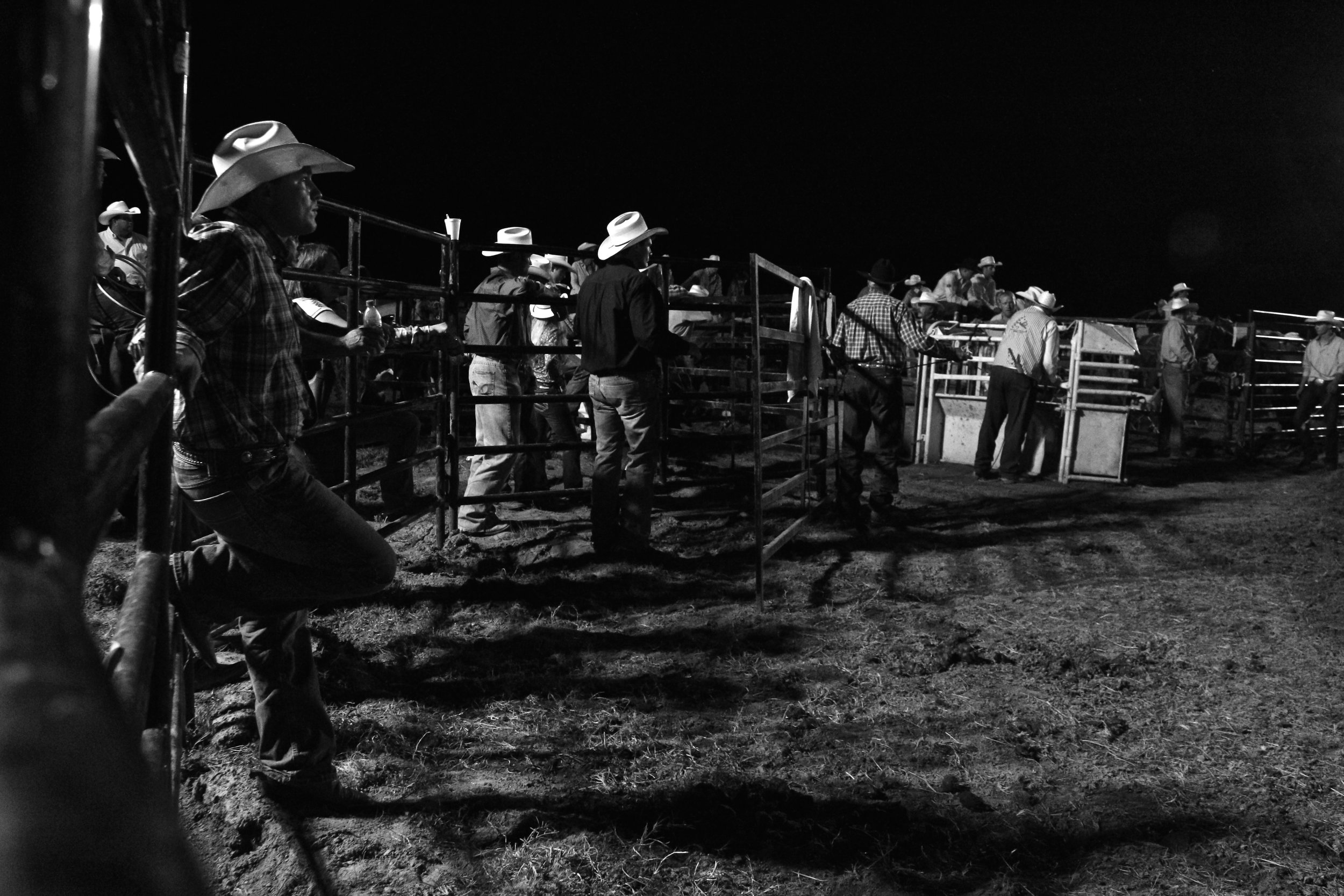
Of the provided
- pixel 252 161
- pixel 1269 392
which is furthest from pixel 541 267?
pixel 1269 392

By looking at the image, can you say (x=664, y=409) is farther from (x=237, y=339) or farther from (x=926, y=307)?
(x=237, y=339)

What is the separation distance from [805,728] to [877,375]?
469cm

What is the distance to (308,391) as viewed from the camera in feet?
11.9

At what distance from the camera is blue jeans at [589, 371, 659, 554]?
668 centimetres

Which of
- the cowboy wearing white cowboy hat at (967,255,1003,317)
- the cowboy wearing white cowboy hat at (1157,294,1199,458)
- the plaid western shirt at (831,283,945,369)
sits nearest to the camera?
the plaid western shirt at (831,283,945,369)

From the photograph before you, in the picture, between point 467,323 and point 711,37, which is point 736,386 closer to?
point 467,323

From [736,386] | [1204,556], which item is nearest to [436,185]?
[736,386]

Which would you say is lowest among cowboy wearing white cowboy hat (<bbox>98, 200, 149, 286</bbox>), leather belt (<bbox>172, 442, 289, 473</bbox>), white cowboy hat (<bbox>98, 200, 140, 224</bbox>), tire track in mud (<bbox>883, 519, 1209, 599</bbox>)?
tire track in mud (<bbox>883, 519, 1209, 599</bbox>)

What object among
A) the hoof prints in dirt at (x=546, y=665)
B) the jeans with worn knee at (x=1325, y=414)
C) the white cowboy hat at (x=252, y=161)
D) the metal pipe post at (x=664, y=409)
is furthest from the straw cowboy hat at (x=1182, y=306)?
the white cowboy hat at (x=252, y=161)

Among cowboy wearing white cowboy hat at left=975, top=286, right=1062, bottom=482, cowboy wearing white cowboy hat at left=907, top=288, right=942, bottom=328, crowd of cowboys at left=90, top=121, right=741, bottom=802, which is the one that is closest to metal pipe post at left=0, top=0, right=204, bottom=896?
crowd of cowboys at left=90, top=121, right=741, bottom=802

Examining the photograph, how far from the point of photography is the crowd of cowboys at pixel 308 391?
9.95 feet

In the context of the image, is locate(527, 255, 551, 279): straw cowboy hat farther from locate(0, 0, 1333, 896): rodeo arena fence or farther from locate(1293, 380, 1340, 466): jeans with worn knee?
locate(1293, 380, 1340, 466): jeans with worn knee

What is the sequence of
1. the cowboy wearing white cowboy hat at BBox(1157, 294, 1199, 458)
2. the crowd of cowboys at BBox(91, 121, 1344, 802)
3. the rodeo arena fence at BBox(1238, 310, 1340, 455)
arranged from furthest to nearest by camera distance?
the rodeo arena fence at BBox(1238, 310, 1340, 455), the cowboy wearing white cowboy hat at BBox(1157, 294, 1199, 458), the crowd of cowboys at BBox(91, 121, 1344, 802)

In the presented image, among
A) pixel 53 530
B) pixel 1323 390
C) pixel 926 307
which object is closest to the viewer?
pixel 53 530
